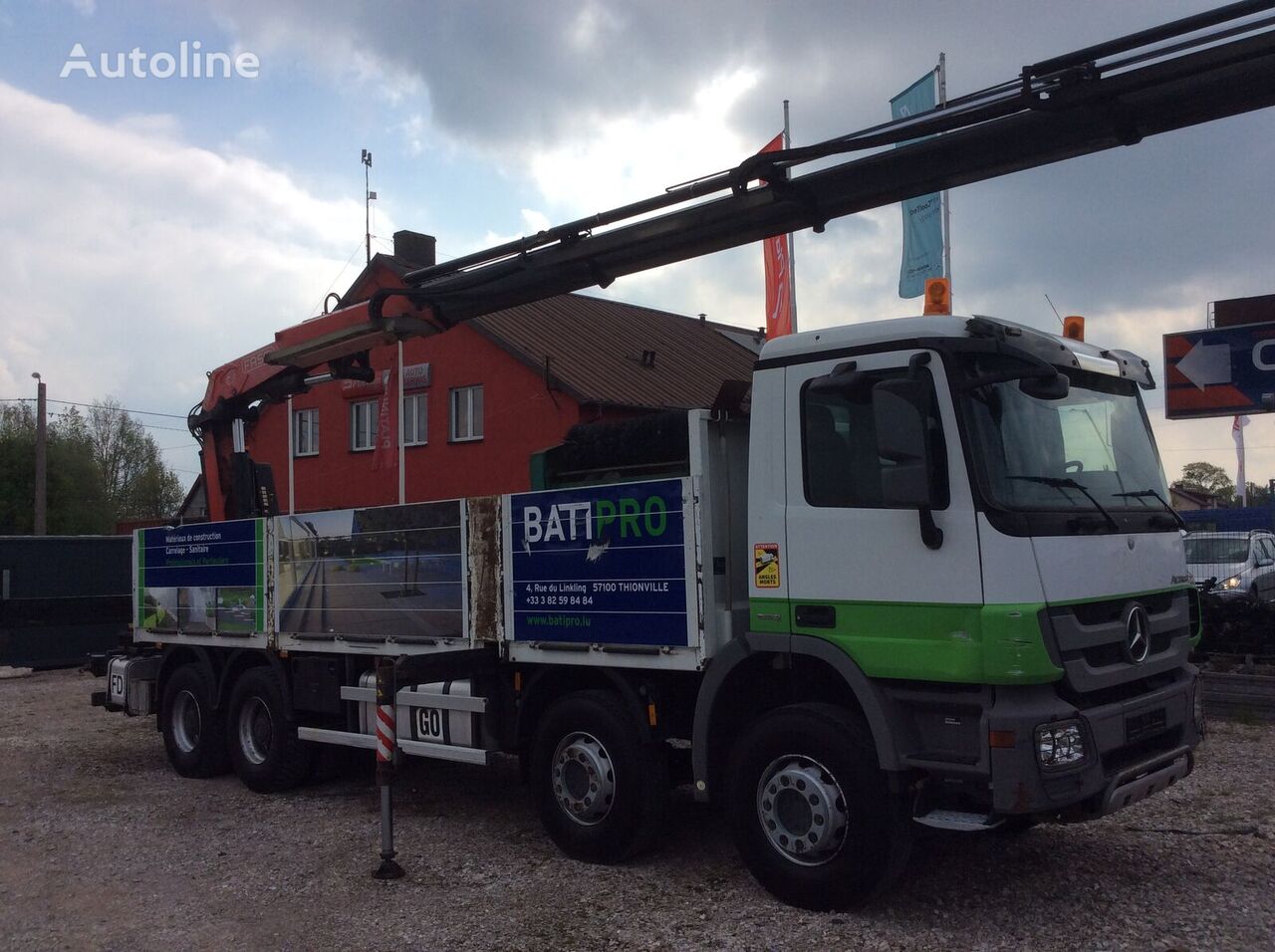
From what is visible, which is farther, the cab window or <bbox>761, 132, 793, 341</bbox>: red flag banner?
<bbox>761, 132, 793, 341</bbox>: red flag banner

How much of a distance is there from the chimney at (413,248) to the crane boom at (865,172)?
19598mm

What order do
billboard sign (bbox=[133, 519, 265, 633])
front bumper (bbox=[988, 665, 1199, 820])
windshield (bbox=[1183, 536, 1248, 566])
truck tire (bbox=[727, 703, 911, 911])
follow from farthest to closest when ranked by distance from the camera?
windshield (bbox=[1183, 536, 1248, 566]) → billboard sign (bbox=[133, 519, 265, 633]) → truck tire (bbox=[727, 703, 911, 911]) → front bumper (bbox=[988, 665, 1199, 820])

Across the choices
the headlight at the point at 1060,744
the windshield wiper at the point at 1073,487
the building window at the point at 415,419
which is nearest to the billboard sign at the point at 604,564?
the windshield wiper at the point at 1073,487

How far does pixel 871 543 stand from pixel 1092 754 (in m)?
1.38

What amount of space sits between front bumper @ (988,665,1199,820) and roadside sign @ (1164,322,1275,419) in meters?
8.81

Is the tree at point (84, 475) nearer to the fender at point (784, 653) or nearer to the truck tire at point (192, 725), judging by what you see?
the truck tire at point (192, 725)

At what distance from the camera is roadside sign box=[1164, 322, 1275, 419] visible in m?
13.2

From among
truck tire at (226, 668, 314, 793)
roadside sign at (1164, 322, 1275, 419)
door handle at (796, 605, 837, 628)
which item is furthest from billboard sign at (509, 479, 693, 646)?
roadside sign at (1164, 322, 1275, 419)

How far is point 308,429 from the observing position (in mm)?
28188

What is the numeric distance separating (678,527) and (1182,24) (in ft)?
11.5

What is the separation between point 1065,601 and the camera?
16.7 feet

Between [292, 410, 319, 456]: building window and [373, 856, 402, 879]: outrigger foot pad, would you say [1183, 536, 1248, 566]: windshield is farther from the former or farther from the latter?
[292, 410, 319, 456]: building window

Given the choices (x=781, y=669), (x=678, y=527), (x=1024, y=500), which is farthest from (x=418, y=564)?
(x=1024, y=500)

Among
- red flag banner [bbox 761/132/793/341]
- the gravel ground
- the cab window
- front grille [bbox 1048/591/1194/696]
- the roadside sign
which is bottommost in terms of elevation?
the gravel ground
